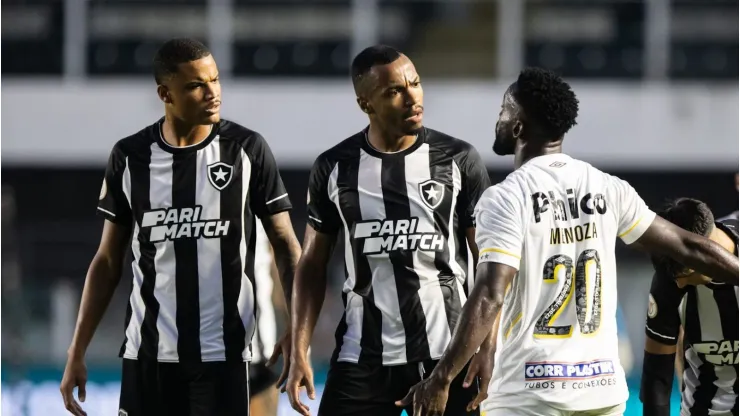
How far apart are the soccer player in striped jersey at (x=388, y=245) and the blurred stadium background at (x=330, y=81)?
1161 cm

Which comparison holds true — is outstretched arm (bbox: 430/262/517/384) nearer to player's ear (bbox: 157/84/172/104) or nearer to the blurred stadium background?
player's ear (bbox: 157/84/172/104)

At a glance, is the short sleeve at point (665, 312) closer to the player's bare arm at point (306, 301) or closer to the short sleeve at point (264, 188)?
the player's bare arm at point (306, 301)

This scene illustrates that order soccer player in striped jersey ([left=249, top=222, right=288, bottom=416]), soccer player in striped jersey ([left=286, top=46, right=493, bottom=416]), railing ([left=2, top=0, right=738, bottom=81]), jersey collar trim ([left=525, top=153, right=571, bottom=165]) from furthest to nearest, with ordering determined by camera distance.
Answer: railing ([left=2, top=0, right=738, bottom=81])
soccer player in striped jersey ([left=249, top=222, right=288, bottom=416])
soccer player in striped jersey ([left=286, top=46, right=493, bottom=416])
jersey collar trim ([left=525, top=153, right=571, bottom=165])

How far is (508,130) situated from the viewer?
423 cm

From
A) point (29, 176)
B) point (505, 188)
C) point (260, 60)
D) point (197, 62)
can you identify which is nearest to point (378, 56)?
point (197, 62)

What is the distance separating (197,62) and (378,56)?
71 cm

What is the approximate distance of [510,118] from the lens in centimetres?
422

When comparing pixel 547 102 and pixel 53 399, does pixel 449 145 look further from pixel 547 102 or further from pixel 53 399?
pixel 53 399

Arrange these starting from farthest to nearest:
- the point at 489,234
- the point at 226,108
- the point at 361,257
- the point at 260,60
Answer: the point at 260,60 → the point at 226,108 → the point at 361,257 → the point at 489,234

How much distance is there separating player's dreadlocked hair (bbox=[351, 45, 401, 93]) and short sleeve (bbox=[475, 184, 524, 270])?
3.38 ft

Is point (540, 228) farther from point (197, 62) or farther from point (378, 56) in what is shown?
point (197, 62)

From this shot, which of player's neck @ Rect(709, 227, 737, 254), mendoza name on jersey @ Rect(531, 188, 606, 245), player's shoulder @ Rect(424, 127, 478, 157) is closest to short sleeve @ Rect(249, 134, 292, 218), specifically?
player's shoulder @ Rect(424, 127, 478, 157)

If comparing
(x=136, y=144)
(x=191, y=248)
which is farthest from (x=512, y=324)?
(x=136, y=144)

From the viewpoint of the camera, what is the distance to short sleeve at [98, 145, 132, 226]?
5.04m
